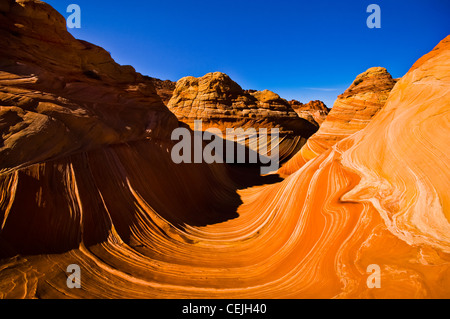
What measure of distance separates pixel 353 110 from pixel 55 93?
10.8 m

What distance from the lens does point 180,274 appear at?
2.86m

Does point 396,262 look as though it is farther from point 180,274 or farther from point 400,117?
point 400,117

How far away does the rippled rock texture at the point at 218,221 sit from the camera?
7.02ft

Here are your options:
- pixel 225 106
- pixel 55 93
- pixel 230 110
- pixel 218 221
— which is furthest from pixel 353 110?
pixel 55 93

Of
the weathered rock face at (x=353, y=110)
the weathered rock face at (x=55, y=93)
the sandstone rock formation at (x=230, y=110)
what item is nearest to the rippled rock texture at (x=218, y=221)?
the weathered rock face at (x=55, y=93)

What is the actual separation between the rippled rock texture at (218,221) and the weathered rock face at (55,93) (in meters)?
0.03

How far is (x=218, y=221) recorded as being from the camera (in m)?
5.18

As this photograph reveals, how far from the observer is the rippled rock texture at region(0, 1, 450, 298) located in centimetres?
214

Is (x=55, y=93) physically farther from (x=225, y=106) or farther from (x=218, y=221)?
(x=225, y=106)

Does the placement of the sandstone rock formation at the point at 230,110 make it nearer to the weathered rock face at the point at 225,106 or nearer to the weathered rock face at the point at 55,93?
the weathered rock face at the point at 225,106

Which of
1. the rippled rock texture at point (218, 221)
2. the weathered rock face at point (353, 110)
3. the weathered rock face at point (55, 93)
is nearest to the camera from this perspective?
the rippled rock texture at point (218, 221)

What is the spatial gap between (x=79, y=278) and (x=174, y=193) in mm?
2968

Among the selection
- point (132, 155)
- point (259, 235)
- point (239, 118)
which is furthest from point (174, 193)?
point (239, 118)

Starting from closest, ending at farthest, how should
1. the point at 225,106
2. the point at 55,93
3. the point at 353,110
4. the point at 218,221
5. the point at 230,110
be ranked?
1. the point at 55,93
2. the point at 218,221
3. the point at 353,110
4. the point at 230,110
5. the point at 225,106
